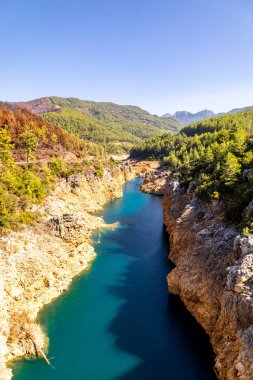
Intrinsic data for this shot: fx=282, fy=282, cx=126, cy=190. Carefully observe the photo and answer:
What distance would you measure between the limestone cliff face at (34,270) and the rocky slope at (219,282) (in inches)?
692

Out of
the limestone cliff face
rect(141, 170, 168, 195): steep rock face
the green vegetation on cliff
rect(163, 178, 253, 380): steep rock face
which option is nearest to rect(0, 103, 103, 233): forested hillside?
the green vegetation on cliff

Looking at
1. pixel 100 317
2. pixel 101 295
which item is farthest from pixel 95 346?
pixel 101 295

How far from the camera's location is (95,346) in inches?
1268

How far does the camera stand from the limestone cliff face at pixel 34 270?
32.0 m

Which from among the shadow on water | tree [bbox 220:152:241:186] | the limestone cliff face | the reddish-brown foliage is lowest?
the shadow on water

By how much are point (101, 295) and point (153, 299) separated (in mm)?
7823

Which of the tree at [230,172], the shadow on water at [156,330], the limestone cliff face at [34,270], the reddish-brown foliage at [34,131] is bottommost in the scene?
the shadow on water at [156,330]

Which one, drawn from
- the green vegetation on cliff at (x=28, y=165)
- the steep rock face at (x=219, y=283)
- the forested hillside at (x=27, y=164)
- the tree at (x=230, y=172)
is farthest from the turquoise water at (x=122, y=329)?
the tree at (x=230, y=172)

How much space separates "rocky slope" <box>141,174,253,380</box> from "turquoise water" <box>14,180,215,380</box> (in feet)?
8.37

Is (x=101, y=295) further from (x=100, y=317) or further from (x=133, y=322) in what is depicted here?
(x=133, y=322)

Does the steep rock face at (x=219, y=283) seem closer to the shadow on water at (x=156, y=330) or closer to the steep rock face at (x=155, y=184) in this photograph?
the shadow on water at (x=156, y=330)

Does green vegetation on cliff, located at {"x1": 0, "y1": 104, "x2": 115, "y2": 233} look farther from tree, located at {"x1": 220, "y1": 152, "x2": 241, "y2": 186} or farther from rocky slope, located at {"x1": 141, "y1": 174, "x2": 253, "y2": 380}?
tree, located at {"x1": 220, "y1": 152, "x2": 241, "y2": 186}

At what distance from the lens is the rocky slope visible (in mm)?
25594

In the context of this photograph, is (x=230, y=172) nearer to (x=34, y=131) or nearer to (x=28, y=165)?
(x=28, y=165)
